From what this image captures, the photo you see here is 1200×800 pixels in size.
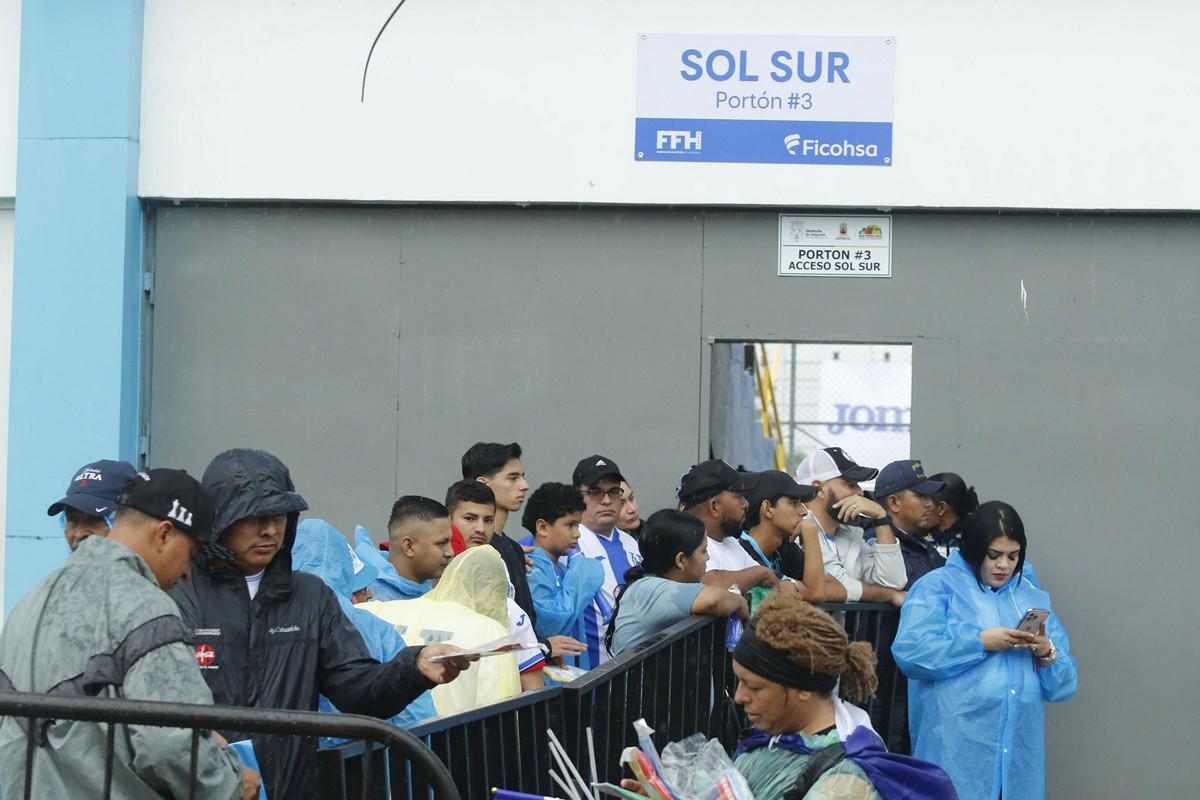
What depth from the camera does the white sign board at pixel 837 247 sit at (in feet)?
28.8

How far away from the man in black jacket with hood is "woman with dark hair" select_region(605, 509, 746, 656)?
5.77 ft

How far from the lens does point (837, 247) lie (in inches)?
345

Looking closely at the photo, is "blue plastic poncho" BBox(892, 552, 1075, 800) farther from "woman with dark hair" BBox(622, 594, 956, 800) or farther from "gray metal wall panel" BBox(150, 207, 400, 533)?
"gray metal wall panel" BBox(150, 207, 400, 533)

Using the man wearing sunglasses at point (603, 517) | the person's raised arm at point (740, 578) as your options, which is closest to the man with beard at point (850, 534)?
the person's raised arm at point (740, 578)

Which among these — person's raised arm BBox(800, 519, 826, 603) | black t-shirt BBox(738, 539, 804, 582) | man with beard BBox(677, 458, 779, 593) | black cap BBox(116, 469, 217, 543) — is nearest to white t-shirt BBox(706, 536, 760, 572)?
man with beard BBox(677, 458, 779, 593)

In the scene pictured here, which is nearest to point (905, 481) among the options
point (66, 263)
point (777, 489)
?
point (777, 489)

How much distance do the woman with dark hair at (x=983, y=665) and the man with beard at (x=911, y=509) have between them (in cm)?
77

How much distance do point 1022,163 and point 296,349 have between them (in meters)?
4.56

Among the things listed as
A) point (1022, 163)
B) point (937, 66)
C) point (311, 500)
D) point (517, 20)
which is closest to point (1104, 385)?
point (1022, 163)

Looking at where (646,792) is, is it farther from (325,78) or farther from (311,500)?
(325,78)

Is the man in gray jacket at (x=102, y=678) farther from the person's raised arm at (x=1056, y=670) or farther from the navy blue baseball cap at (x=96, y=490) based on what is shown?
the person's raised arm at (x=1056, y=670)

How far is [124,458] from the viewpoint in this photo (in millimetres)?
8688

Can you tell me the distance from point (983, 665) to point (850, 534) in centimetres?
122

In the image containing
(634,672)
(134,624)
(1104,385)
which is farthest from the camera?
(1104,385)
